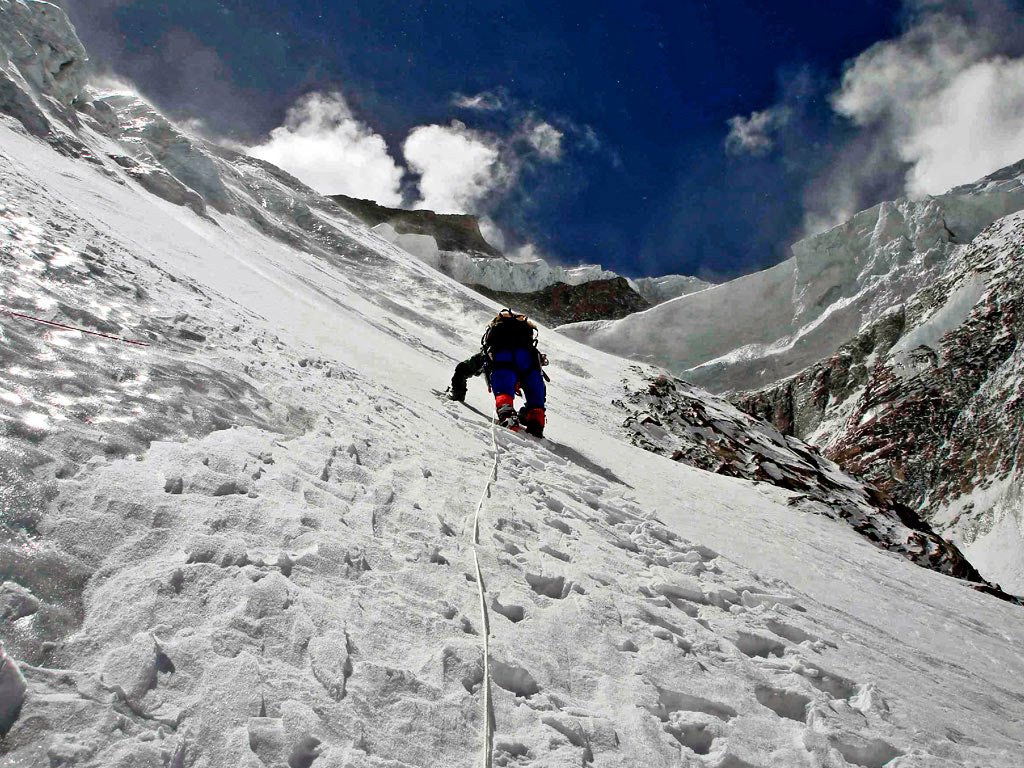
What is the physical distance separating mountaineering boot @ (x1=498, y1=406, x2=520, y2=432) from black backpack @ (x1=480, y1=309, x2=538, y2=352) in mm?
1061

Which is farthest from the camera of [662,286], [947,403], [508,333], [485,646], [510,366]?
[662,286]

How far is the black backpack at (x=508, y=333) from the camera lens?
823cm

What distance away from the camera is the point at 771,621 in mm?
3588

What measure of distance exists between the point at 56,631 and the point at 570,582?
2.36m

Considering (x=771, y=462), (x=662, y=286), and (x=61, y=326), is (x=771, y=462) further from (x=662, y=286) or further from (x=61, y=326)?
(x=662, y=286)

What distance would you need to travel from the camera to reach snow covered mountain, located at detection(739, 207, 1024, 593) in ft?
85.6

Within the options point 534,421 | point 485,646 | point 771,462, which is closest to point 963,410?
point 771,462

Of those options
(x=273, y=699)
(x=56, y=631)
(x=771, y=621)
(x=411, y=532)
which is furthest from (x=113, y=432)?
(x=771, y=621)

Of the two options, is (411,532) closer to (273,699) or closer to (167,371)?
(273,699)

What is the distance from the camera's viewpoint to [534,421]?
762cm

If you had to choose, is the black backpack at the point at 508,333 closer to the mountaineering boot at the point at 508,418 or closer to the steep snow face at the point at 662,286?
the mountaineering boot at the point at 508,418

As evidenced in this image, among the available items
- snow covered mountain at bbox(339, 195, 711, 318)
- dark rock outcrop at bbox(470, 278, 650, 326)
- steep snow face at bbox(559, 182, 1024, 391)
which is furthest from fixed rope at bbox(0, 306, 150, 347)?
dark rock outcrop at bbox(470, 278, 650, 326)

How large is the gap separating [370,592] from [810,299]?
1713 inches

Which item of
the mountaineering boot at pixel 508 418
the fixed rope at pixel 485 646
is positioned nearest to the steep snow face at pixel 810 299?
the mountaineering boot at pixel 508 418
